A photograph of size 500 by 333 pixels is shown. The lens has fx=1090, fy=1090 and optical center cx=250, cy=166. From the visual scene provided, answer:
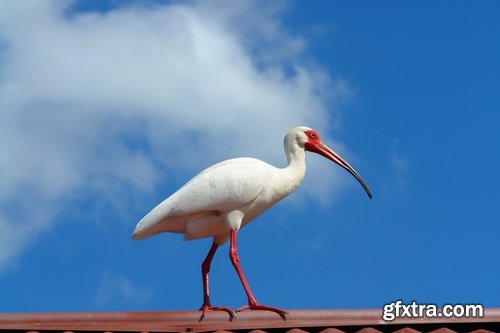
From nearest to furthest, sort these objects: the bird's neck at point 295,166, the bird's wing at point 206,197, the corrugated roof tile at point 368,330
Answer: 1. the corrugated roof tile at point 368,330
2. the bird's wing at point 206,197
3. the bird's neck at point 295,166

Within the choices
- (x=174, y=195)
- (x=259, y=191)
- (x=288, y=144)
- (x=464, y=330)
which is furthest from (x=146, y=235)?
(x=464, y=330)

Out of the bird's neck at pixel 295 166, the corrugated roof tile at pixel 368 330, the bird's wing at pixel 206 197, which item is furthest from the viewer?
the bird's neck at pixel 295 166

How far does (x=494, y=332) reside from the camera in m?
7.19

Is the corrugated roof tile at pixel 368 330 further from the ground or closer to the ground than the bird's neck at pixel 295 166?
closer to the ground

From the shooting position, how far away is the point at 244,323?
24.5 ft

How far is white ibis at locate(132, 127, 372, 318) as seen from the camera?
9156 mm

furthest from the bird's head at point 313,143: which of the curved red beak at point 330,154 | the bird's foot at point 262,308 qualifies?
the bird's foot at point 262,308

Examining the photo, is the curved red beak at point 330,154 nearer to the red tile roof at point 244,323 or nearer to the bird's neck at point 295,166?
the bird's neck at point 295,166

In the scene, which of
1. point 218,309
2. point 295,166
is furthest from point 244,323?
point 295,166

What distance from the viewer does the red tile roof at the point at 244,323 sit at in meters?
7.28

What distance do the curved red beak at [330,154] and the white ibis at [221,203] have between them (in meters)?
0.50

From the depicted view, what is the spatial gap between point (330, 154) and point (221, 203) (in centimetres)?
165

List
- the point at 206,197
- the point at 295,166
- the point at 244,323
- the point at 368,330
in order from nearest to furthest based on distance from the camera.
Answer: the point at 368,330 < the point at 244,323 < the point at 206,197 < the point at 295,166

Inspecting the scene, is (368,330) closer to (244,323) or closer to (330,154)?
(244,323)
